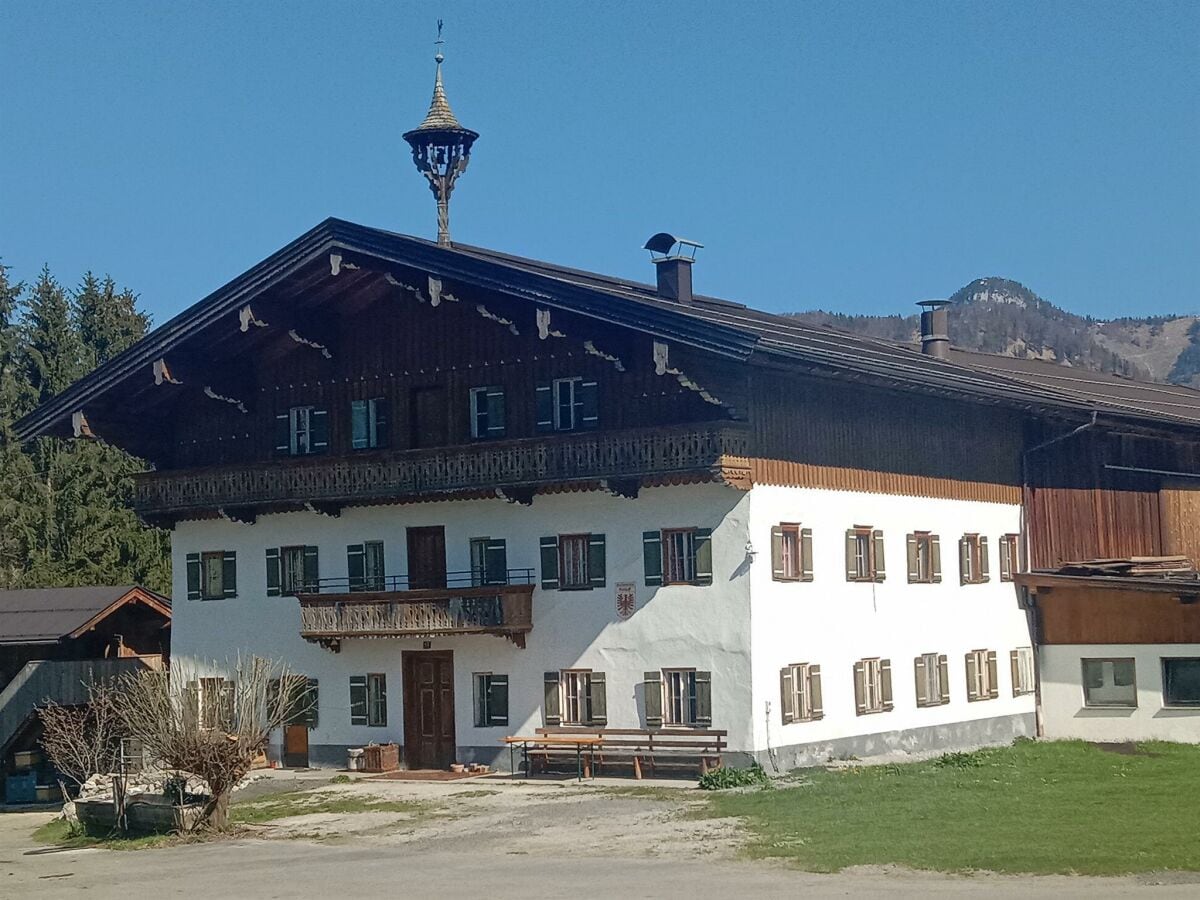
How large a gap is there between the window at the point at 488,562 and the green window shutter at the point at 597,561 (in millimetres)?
2131

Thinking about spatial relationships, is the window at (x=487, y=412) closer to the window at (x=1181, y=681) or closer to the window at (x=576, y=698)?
the window at (x=576, y=698)

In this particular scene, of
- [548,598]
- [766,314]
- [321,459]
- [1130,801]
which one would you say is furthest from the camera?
[766,314]

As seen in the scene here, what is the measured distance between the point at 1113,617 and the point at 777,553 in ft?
36.0

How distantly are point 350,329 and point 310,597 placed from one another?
6.08 m

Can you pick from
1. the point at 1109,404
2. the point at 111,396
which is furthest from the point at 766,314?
the point at 111,396

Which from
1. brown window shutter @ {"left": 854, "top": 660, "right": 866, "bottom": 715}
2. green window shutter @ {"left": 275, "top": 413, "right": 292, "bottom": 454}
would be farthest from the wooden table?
green window shutter @ {"left": 275, "top": 413, "right": 292, "bottom": 454}

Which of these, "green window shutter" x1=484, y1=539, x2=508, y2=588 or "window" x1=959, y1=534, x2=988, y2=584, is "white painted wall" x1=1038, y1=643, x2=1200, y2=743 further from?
"green window shutter" x1=484, y1=539, x2=508, y2=588

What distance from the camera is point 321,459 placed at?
39375 mm

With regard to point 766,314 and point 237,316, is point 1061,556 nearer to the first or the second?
point 766,314

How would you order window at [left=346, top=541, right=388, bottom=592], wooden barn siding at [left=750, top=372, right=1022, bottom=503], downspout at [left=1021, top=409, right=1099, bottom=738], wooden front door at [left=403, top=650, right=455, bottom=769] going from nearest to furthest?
wooden barn siding at [left=750, top=372, right=1022, bottom=503] < wooden front door at [left=403, top=650, right=455, bottom=769] < window at [left=346, top=541, right=388, bottom=592] < downspout at [left=1021, top=409, right=1099, bottom=738]

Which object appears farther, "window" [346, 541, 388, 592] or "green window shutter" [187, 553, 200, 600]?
"green window shutter" [187, 553, 200, 600]

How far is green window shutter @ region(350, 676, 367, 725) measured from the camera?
3941 cm

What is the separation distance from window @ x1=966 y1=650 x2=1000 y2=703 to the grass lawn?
4418 mm

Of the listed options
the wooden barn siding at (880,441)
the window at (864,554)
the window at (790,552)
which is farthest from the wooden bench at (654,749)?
the window at (864,554)
